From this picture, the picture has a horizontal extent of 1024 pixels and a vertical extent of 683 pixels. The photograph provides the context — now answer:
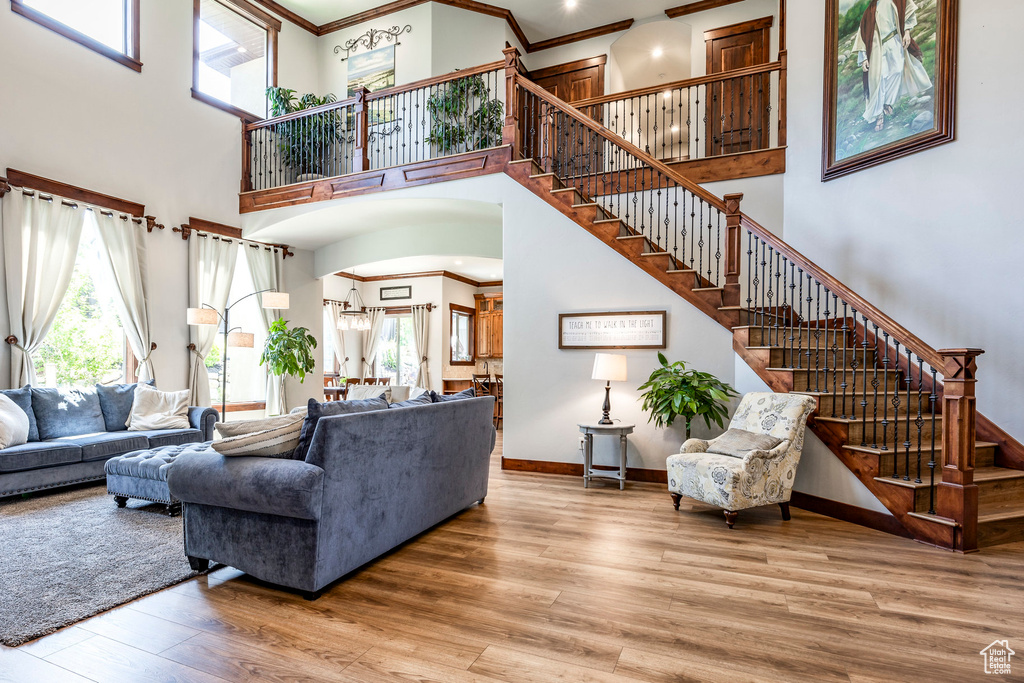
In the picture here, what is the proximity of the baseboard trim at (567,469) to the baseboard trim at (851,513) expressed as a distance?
3.61 ft

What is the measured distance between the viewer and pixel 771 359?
15.0ft

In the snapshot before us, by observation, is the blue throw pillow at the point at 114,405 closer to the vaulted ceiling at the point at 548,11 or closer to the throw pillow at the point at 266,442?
the throw pillow at the point at 266,442

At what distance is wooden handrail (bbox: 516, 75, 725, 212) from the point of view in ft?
16.3

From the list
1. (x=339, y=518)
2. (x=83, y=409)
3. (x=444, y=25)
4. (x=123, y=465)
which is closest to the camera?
(x=339, y=518)

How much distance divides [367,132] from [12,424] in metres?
4.57

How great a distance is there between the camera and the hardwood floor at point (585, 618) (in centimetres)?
199

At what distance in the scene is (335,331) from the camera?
11078 mm

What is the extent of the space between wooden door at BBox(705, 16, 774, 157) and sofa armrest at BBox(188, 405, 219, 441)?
650 cm

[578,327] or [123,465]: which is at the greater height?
[578,327]

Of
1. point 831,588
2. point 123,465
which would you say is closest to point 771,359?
point 831,588

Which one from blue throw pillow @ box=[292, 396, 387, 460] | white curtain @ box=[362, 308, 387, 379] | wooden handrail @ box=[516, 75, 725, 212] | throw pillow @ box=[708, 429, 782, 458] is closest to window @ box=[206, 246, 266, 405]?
white curtain @ box=[362, 308, 387, 379]

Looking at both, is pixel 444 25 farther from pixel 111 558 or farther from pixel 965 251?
pixel 111 558

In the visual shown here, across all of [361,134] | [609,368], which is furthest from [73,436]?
[609,368]

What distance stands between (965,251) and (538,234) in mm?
3573
